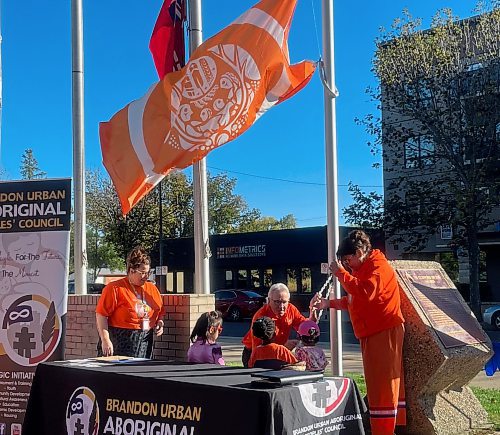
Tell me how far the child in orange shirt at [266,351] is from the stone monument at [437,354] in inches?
56.7

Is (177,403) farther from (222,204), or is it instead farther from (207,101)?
(222,204)

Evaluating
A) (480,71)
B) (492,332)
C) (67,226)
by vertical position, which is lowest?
(492,332)

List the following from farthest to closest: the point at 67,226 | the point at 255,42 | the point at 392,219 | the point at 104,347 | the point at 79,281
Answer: the point at 392,219 < the point at 79,281 < the point at 255,42 < the point at 67,226 < the point at 104,347

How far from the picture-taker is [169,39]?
28.0 ft

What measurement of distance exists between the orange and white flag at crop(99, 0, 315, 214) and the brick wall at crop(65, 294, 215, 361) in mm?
1223

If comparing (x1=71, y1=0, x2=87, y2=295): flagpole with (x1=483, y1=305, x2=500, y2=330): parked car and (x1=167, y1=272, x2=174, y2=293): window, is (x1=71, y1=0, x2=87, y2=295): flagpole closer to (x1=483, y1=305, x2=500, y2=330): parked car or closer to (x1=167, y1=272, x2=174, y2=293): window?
(x1=483, y1=305, x2=500, y2=330): parked car

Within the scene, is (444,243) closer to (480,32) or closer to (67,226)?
(480,32)

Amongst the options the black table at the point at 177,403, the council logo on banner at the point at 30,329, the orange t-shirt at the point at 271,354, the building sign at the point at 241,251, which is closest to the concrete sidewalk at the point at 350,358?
the orange t-shirt at the point at 271,354

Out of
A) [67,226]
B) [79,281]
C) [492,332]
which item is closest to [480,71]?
[492,332]

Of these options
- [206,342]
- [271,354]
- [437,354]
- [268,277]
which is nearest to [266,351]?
[271,354]

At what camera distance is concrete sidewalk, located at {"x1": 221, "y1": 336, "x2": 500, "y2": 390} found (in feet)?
35.7

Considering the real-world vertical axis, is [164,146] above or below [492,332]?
above

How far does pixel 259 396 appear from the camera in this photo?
3498mm

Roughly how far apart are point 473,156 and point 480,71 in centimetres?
318
